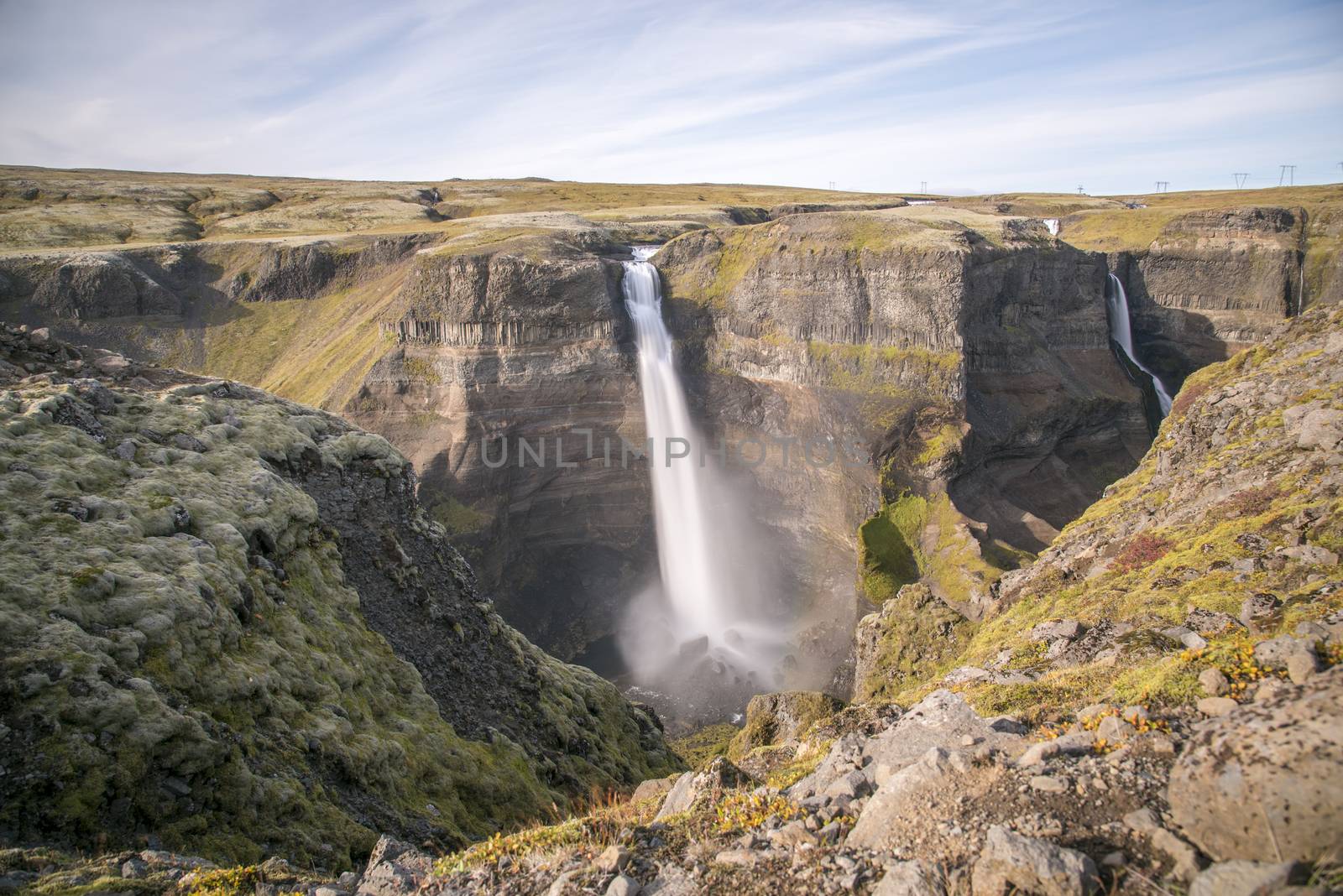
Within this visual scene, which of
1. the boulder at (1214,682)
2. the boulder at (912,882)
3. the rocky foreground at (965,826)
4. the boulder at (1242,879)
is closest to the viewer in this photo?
the boulder at (1242,879)

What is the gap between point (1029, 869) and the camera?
6.18m

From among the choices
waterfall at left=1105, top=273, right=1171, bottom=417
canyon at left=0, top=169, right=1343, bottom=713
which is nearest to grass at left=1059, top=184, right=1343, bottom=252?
waterfall at left=1105, top=273, right=1171, bottom=417

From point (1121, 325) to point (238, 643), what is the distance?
8374 centimetres

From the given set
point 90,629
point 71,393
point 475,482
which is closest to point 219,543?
point 90,629

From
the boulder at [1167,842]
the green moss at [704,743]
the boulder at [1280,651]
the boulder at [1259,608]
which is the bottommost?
the green moss at [704,743]

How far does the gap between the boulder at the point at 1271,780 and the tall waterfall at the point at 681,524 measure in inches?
1911

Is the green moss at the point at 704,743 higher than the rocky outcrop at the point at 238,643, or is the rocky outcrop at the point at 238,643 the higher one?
the rocky outcrop at the point at 238,643

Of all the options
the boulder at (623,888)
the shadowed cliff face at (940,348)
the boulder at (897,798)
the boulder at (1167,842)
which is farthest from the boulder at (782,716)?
the shadowed cliff face at (940,348)

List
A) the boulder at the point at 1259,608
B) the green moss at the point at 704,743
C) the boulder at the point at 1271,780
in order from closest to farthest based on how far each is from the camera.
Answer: the boulder at the point at 1271,780 < the boulder at the point at 1259,608 < the green moss at the point at 704,743

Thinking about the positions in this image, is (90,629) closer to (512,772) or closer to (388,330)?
(512,772)

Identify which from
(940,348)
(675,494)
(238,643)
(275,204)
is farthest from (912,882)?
(275,204)

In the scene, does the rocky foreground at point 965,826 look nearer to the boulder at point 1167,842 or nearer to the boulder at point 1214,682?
the boulder at point 1167,842

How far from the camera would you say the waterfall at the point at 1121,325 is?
2901 inches

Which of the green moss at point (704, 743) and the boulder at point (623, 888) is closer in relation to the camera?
the boulder at point (623, 888)
